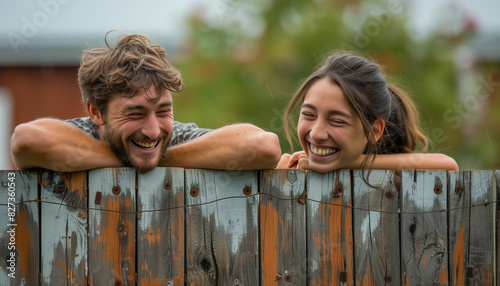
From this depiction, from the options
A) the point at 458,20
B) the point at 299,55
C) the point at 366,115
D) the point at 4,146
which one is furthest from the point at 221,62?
the point at 366,115

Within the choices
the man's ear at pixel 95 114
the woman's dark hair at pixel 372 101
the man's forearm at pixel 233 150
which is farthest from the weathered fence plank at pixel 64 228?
the woman's dark hair at pixel 372 101

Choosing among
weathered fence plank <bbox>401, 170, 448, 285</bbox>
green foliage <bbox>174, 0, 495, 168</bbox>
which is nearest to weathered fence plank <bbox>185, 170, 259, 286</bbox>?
weathered fence plank <bbox>401, 170, 448, 285</bbox>

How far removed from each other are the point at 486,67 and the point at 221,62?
5.65 metres

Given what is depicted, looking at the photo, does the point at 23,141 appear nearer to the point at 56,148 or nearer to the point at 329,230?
the point at 56,148

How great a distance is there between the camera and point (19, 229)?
3.21 metres

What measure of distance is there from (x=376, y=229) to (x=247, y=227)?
78cm

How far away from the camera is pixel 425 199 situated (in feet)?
11.0

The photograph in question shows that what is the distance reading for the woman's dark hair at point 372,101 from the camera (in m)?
3.51

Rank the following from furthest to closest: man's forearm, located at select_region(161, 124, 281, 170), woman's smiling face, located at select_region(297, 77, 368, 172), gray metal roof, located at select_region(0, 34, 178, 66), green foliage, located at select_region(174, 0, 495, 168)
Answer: gray metal roof, located at select_region(0, 34, 178, 66) → green foliage, located at select_region(174, 0, 495, 168) → woman's smiling face, located at select_region(297, 77, 368, 172) → man's forearm, located at select_region(161, 124, 281, 170)

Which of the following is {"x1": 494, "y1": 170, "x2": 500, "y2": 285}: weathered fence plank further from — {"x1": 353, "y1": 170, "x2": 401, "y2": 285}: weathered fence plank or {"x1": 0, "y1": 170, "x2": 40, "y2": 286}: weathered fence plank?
{"x1": 0, "y1": 170, "x2": 40, "y2": 286}: weathered fence plank

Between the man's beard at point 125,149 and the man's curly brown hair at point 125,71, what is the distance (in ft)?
0.64

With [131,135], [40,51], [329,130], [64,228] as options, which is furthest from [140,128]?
[40,51]

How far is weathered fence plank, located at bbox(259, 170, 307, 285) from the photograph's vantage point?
3281 mm

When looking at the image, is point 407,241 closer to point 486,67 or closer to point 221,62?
point 221,62
